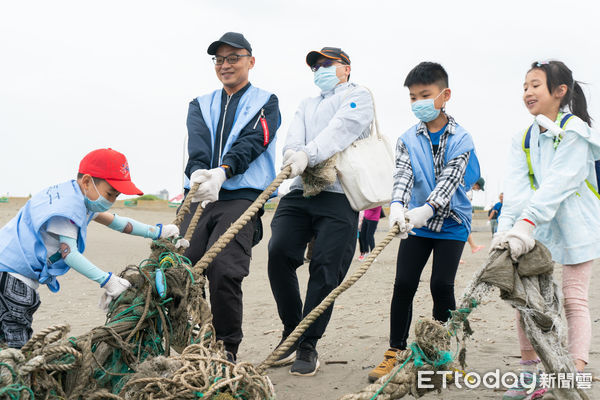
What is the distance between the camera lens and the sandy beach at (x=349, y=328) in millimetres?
3402

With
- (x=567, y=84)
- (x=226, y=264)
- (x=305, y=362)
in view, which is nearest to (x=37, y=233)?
(x=226, y=264)

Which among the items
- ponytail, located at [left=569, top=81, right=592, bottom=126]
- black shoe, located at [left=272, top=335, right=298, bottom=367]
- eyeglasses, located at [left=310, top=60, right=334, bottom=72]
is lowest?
black shoe, located at [left=272, top=335, right=298, bottom=367]

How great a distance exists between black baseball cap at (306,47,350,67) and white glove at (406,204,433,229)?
1234 millimetres

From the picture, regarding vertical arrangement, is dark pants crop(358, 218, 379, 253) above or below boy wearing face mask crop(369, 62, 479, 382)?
below

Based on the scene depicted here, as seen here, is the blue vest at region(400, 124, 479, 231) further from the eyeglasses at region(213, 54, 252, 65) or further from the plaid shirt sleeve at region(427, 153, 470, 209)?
the eyeglasses at region(213, 54, 252, 65)

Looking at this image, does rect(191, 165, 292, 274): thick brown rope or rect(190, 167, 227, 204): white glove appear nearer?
rect(191, 165, 292, 274): thick brown rope

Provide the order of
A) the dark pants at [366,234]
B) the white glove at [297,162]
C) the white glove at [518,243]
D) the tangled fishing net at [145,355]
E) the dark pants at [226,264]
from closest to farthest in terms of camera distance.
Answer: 1. the tangled fishing net at [145,355]
2. the white glove at [518,243]
3. the dark pants at [226,264]
4. the white glove at [297,162]
5. the dark pants at [366,234]

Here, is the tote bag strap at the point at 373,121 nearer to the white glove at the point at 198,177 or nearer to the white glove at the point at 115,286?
the white glove at the point at 198,177

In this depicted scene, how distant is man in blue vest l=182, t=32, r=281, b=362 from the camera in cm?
337

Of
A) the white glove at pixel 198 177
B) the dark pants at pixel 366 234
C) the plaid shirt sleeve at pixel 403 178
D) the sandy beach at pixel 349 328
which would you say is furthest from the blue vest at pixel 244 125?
the dark pants at pixel 366 234

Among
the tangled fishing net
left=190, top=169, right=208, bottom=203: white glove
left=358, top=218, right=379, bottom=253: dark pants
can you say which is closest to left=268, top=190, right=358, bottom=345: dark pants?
left=190, top=169, right=208, bottom=203: white glove

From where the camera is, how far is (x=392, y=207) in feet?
11.2

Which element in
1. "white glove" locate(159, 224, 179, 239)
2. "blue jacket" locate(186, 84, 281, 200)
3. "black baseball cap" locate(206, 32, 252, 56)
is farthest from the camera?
"black baseball cap" locate(206, 32, 252, 56)

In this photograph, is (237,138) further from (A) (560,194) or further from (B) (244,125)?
(A) (560,194)
